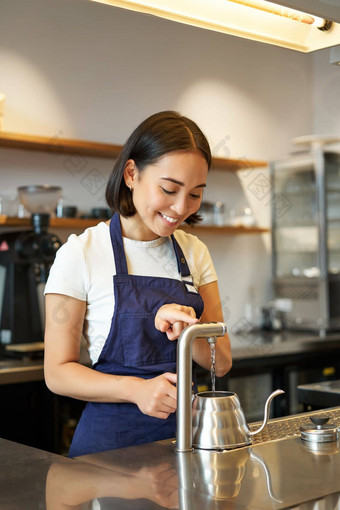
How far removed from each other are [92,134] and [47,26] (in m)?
0.66

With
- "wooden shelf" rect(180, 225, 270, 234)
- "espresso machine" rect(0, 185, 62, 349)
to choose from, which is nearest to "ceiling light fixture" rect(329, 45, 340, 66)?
"espresso machine" rect(0, 185, 62, 349)

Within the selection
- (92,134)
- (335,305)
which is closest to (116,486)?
(92,134)

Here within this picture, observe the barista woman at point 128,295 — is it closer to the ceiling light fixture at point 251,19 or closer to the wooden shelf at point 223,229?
the ceiling light fixture at point 251,19

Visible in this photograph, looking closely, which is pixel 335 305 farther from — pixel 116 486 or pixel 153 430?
pixel 116 486

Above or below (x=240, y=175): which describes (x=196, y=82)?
above

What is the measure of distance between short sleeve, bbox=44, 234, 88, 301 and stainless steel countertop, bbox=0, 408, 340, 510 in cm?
39

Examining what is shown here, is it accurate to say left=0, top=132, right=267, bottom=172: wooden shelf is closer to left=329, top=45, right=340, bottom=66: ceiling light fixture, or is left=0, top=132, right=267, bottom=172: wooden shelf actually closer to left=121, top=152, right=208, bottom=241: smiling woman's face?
left=121, top=152, right=208, bottom=241: smiling woman's face

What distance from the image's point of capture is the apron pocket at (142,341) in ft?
5.75

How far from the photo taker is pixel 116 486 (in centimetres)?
125

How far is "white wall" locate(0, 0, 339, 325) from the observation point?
3.83 meters

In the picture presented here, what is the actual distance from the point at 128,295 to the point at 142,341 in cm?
12

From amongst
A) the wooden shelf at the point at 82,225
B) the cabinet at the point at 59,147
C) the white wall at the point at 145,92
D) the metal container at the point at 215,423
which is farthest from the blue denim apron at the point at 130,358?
the white wall at the point at 145,92

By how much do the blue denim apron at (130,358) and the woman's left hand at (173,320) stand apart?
20 centimetres

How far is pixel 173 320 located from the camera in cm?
155
